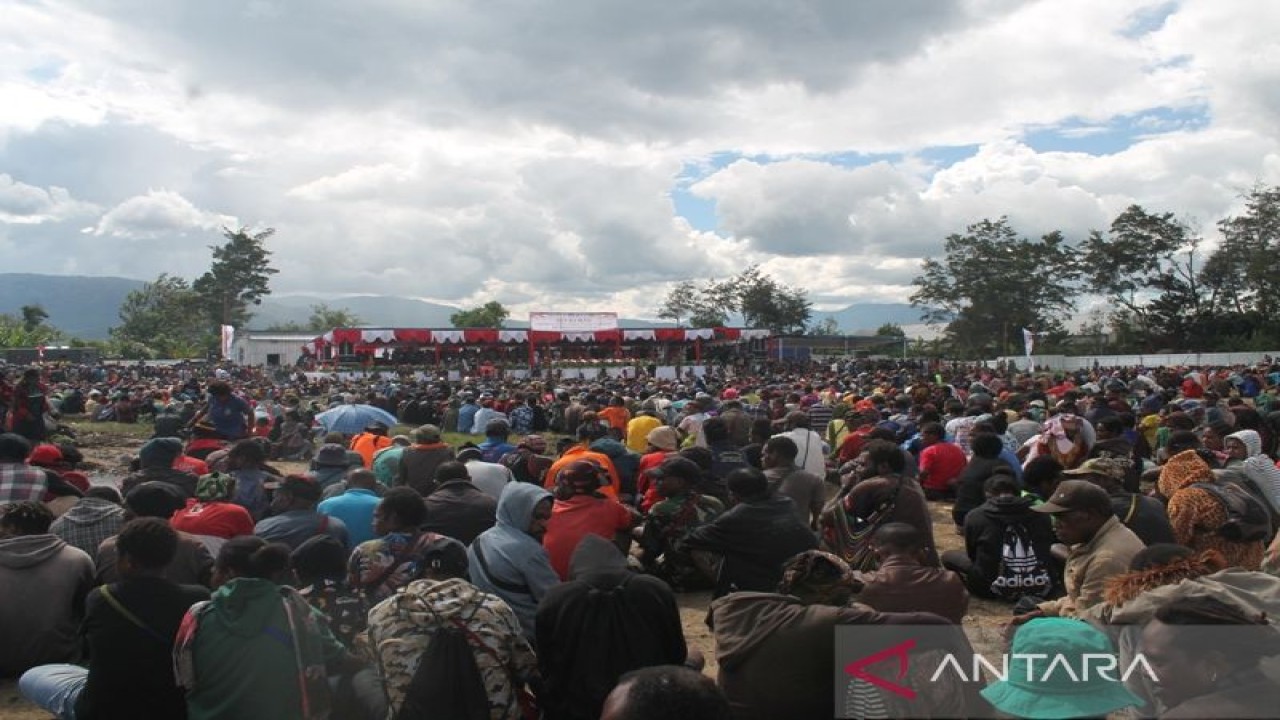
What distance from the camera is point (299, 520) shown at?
474cm

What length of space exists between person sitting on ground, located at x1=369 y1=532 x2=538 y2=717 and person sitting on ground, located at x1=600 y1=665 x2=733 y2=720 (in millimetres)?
1449

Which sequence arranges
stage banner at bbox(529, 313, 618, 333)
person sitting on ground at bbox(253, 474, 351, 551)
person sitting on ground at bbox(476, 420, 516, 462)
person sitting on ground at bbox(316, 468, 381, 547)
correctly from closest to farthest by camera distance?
person sitting on ground at bbox(253, 474, 351, 551)
person sitting on ground at bbox(316, 468, 381, 547)
person sitting on ground at bbox(476, 420, 516, 462)
stage banner at bbox(529, 313, 618, 333)

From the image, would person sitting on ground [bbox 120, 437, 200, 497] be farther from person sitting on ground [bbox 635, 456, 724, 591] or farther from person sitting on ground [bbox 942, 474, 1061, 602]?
person sitting on ground [bbox 942, 474, 1061, 602]

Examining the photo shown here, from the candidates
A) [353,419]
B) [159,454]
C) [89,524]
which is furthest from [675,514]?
[353,419]

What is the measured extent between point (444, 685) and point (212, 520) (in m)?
2.40

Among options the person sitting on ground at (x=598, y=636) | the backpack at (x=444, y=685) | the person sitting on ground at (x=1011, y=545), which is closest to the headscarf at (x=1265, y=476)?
the person sitting on ground at (x=1011, y=545)

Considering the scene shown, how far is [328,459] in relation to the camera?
6840mm

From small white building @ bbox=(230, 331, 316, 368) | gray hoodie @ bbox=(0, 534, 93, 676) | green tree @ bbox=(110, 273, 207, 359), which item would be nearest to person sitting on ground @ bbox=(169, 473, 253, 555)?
gray hoodie @ bbox=(0, 534, 93, 676)

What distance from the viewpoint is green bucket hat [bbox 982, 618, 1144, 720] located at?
7.18 feet

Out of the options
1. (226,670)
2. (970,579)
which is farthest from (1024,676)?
(970,579)

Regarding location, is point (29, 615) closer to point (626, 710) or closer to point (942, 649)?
point (626, 710)

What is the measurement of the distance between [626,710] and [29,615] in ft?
13.1

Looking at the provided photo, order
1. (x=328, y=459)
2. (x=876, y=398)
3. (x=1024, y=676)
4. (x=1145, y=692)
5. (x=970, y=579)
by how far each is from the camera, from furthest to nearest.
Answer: (x=876, y=398)
(x=328, y=459)
(x=970, y=579)
(x=1145, y=692)
(x=1024, y=676)

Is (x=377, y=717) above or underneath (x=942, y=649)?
underneath
